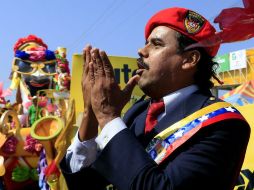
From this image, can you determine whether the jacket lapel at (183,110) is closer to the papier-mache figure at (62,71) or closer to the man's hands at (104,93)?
the man's hands at (104,93)

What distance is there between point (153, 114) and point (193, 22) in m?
0.35

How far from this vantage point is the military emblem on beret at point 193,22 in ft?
4.40

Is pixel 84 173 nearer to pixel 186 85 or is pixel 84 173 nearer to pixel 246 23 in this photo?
pixel 186 85

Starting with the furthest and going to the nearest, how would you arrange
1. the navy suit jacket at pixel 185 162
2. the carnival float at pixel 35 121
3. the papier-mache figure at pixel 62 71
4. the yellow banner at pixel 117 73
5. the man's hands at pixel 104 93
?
the papier-mache figure at pixel 62 71, the carnival float at pixel 35 121, the yellow banner at pixel 117 73, the man's hands at pixel 104 93, the navy suit jacket at pixel 185 162

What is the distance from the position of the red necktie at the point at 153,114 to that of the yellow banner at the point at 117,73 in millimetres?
2052

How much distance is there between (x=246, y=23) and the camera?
1084 millimetres

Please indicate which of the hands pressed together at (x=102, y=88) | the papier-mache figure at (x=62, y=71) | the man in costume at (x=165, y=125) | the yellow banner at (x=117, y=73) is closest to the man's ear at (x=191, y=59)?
the man in costume at (x=165, y=125)

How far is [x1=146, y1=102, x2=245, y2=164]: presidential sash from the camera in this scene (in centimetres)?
116

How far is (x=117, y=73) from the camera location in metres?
3.74

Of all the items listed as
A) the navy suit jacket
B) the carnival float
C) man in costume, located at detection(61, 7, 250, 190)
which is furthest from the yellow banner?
the navy suit jacket

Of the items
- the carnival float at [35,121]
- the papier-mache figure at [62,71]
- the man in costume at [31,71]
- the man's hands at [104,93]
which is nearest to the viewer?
the man's hands at [104,93]

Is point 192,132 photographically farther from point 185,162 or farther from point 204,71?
point 204,71

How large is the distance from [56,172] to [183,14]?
2.62 metres

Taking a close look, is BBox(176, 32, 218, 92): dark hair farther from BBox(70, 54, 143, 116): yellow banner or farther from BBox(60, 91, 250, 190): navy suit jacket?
BBox(70, 54, 143, 116): yellow banner
